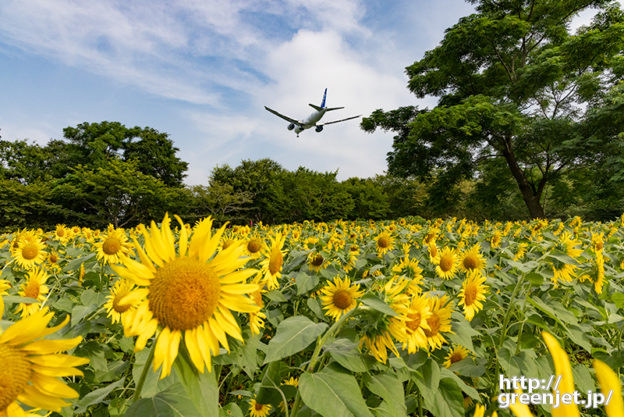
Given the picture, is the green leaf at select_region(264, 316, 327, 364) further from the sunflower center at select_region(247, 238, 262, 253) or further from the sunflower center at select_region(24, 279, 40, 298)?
the sunflower center at select_region(24, 279, 40, 298)

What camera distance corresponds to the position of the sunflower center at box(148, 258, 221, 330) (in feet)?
2.38

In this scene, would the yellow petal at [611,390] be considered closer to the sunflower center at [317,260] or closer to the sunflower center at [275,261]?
the sunflower center at [275,261]

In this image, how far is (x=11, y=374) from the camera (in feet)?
2.02

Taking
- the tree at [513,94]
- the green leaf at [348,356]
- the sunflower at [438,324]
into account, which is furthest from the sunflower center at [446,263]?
the tree at [513,94]

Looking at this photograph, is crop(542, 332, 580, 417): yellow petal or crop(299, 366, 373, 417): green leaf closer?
crop(542, 332, 580, 417): yellow petal

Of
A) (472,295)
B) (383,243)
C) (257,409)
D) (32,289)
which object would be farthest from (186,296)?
(383,243)

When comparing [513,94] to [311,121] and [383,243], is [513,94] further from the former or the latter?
[383,243]

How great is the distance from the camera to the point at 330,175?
28.7 meters

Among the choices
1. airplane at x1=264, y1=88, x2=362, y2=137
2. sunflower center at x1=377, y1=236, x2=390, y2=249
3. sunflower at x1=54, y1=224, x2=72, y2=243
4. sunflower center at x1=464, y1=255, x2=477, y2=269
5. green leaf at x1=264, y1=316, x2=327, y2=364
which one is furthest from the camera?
airplane at x1=264, y1=88, x2=362, y2=137

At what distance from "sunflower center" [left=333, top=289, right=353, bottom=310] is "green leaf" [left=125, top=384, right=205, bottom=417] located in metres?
1.22

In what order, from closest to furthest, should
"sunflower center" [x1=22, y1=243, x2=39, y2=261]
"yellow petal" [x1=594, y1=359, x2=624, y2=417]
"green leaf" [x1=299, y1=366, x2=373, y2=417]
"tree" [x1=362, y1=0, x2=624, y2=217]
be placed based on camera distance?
"yellow petal" [x1=594, y1=359, x2=624, y2=417]
"green leaf" [x1=299, y1=366, x2=373, y2=417]
"sunflower center" [x1=22, y1=243, x2=39, y2=261]
"tree" [x1=362, y1=0, x2=624, y2=217]

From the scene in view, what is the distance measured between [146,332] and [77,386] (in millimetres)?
911

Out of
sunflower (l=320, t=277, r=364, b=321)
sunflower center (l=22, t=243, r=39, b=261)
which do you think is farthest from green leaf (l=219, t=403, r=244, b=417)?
sunflower center (l=22, t=243, r=39, b=261)

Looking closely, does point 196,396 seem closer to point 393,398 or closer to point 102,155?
point 393,398
